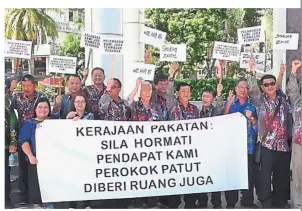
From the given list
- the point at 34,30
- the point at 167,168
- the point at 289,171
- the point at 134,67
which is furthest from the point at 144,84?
the point at 289,171

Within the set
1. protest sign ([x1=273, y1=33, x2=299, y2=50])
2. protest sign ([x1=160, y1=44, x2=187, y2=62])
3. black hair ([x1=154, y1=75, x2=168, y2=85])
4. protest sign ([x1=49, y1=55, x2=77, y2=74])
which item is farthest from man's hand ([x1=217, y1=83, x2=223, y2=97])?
protest sign ([x1=49, y1=55, x2=77, y2=74])

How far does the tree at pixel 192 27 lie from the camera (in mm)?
5605

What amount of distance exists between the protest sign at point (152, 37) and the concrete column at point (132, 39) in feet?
0.15

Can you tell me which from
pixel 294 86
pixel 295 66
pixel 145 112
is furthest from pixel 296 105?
pixel 145 112

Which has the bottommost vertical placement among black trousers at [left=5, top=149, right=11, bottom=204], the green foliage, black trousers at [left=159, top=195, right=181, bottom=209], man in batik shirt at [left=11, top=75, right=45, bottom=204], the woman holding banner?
black trousers at [left=159, top=195, right=181, bottom=209]

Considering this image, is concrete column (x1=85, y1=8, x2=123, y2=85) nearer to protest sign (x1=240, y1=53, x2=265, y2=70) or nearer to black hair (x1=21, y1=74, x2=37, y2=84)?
black hair (x1=21, y1=74, x2=37, y2=84)

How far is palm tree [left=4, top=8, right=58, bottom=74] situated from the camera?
558 centimetres

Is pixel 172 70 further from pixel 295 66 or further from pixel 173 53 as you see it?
pixel 295 66

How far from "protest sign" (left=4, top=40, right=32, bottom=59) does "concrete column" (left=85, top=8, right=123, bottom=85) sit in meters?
0.63

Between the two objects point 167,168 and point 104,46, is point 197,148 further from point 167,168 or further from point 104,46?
point 104,46

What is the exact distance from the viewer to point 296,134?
5723 mm

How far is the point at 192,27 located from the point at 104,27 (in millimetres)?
910

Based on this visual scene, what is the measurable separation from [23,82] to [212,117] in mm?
1994
